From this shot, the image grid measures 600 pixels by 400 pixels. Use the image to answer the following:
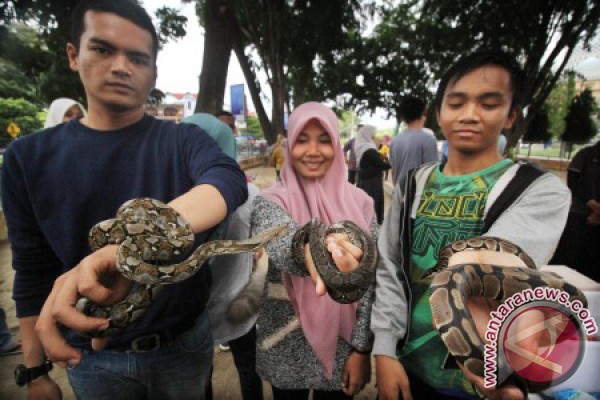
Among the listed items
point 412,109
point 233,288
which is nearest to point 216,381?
point 233,288

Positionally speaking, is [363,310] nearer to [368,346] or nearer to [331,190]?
[368,346]

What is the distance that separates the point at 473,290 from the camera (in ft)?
2.18

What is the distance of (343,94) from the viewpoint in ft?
62.4

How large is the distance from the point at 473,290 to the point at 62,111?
1415 millimetres

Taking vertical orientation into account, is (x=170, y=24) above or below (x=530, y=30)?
below

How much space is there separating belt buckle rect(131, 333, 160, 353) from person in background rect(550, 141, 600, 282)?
2.91 meters

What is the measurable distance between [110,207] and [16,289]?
0.43 meters

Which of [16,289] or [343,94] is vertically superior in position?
[343,94]

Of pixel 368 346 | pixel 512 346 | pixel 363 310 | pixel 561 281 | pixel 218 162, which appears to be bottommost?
pixel 368 346

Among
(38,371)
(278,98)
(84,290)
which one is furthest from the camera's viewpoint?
(278,98)

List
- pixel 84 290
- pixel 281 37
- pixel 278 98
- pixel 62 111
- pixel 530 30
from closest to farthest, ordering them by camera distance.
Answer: pixel 84 290, pixel 62 111, pixel 530 30, pixel 281 37, pixel 278 98

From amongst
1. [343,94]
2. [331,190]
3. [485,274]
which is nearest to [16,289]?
[331,190]

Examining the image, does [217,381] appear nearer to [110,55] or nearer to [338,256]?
[338,256]

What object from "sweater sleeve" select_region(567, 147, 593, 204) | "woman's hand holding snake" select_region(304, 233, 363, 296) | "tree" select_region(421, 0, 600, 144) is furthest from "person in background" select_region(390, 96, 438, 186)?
"woman's hand holding snake" select_region(304, 233, 363, 296)
